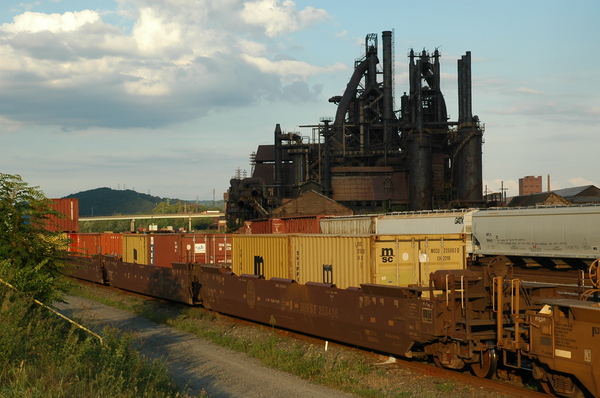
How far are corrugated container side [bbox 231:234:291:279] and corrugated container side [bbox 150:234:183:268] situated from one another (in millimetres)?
5192

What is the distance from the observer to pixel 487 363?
1421cm

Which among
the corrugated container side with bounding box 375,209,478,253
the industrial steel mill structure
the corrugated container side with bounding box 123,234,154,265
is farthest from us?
the industrial steel mill structure

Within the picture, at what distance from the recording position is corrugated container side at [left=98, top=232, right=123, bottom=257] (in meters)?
38.1

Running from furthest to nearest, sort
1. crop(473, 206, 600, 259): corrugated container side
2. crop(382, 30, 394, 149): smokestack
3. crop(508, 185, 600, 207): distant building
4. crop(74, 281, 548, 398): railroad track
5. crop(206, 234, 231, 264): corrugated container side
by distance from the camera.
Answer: crop(382, 30, 394, 149): smokestack < crop(508, 185, 600, 207): distant building < crop(206, 234, 231, 264): corrugated container side < crop(473, 206, 600, 259): corrugated container side < crop(74, 281, 548, 398): railroad track

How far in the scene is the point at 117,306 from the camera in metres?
29.3

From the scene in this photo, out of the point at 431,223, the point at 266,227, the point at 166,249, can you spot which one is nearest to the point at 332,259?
the point at 166,249

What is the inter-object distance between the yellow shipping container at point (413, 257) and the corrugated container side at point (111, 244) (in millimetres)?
25013

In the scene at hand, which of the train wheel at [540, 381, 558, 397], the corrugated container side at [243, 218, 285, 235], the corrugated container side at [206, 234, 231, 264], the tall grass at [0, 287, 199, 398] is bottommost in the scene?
the train wheel at [540, 381, 558, 397]

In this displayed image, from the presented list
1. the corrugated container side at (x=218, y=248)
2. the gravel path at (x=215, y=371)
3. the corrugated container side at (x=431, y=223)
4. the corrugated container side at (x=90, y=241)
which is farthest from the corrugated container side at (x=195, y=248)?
the corrugated container side at (x=90, y=241)

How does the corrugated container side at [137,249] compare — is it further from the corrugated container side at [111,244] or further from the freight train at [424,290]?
the corrugated container side at [111,244]

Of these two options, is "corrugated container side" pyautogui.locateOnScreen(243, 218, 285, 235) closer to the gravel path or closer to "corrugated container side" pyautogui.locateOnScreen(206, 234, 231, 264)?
"corrugated container side" pyautogui.locateOnScreen(206, 234, 231, 264)

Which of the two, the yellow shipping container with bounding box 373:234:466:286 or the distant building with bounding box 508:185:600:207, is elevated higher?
the distant building with bounding box 508:185:600:207

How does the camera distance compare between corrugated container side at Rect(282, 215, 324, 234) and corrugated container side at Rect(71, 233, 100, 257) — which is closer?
corrugated container side at Rect(282, 215, 324, 234)

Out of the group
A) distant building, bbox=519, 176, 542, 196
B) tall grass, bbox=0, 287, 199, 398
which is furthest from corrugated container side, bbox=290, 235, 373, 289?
distant building, bbox=519, 176, 542, 196
